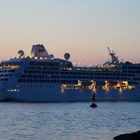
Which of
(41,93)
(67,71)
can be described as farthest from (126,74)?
(41,93)

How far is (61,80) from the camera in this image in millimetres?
98938

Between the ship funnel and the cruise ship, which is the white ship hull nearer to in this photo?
the cruise ship

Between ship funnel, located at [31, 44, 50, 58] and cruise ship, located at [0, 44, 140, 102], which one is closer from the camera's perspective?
cruise ship, located at [0, 44, 140, 102]

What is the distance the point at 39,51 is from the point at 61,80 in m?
9.73

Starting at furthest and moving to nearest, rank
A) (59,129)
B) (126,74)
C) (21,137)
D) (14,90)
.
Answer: (126,74)
(14,90)
(59,129)
(21,137)

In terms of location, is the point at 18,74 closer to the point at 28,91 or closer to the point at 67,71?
the point at 28,91

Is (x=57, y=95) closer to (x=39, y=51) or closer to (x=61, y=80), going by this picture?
(x=61, y=80)

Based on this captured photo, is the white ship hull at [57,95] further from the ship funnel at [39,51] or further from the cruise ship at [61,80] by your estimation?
the ship funnel at [39,51]

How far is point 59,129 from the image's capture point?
46.5 m

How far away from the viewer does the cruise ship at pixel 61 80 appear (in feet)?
310

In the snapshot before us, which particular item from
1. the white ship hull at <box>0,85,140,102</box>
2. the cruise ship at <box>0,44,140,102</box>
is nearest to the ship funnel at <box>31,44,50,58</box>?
the cruise ship at <box>0,44,140,102</box>

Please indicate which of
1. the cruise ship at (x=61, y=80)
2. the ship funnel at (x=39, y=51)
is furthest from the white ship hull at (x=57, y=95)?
the ship funnel at (x=39, y=51)

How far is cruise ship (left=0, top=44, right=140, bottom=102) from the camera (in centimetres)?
9450

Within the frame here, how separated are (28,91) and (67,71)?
32.3 ft
